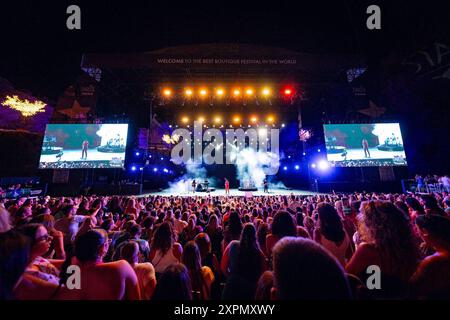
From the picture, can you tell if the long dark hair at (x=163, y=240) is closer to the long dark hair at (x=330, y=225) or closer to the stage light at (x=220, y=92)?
the long dark hair at (x=330, y=225)

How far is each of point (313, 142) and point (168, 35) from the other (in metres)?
13.8

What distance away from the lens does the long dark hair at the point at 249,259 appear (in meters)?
1.94

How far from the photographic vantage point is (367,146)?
42.5 ft

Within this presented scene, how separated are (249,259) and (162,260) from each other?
1.39 meters

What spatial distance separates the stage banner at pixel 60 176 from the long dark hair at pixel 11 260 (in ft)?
54.6

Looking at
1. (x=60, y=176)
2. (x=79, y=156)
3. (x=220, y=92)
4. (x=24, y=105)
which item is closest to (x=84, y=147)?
(x=79, y=156)

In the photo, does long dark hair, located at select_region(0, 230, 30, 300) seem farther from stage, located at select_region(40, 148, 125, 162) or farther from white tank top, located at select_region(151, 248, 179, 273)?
stage, located at select_region(40, 148, 125, 162)

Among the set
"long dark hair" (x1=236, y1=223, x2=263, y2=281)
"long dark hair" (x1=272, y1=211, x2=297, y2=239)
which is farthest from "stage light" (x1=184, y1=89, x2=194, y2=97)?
"long dark hair" (x1=236, y1=223, x2=263, y2=281)

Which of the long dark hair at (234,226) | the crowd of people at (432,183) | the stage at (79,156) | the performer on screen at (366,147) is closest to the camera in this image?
the long dark hair at (234,226)

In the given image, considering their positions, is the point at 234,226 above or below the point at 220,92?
below

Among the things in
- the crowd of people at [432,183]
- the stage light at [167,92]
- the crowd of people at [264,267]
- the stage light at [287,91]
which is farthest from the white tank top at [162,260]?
the crowd of people at [432,183]

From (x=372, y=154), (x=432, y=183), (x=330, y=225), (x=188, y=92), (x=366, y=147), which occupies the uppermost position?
(x=188, y=92)

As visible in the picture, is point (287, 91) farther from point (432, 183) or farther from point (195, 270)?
point (195, 270)

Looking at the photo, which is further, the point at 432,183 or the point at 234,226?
the point at 432,183
